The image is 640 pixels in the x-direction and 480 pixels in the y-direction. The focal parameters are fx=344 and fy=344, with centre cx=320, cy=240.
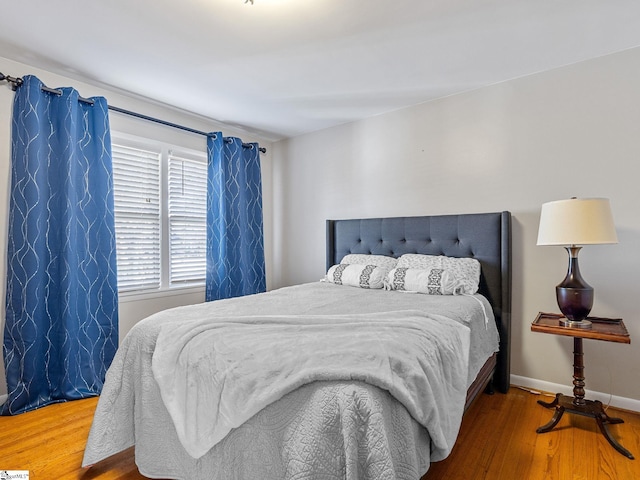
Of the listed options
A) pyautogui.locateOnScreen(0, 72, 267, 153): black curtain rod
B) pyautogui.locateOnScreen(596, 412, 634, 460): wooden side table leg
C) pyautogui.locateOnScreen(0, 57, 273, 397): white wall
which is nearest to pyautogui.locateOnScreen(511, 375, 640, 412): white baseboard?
pyautogui.locateOnScreen(596, 412, 634, 460): wooden side table leg

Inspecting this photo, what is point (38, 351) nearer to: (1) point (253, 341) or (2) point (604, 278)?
(1) point (253, 341)

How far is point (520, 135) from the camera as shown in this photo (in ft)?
8.74

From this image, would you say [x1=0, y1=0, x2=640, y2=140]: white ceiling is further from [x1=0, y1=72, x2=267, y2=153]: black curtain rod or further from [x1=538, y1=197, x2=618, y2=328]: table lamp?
[x1=538, y1=197, x2=618, y2=328]: table lamp

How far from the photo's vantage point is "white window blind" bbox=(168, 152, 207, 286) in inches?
132

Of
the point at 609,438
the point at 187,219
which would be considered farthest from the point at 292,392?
the point at 187,219

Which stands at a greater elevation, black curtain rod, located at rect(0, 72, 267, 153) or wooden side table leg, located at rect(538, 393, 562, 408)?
black curtain rod, located at rect(0, 72, 267, 153)

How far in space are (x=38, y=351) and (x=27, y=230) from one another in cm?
84

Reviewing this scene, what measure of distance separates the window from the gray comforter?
56.6 inches

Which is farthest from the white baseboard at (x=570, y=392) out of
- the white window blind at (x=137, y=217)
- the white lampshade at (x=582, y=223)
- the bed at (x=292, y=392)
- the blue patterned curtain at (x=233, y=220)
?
the white window blind at (x=137, y=217)

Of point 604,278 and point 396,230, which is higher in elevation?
point 396,230

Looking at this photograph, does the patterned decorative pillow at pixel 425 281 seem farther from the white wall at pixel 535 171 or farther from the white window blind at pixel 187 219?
the white window blind at pixel 187 219

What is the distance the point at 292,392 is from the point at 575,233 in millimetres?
1871

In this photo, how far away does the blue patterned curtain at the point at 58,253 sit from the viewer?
7.68 ft

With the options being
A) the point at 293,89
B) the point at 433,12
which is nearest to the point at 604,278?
the point at 433,12
